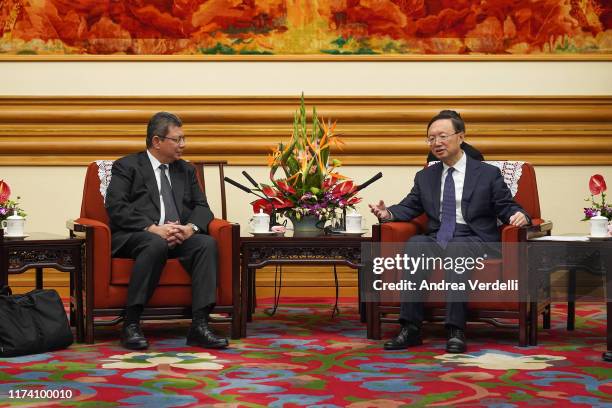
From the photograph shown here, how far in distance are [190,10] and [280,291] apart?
209 centimetres

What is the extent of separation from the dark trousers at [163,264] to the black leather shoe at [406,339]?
0.94m

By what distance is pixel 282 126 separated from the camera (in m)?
6.91

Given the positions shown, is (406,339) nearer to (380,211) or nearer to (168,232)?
(380,211)

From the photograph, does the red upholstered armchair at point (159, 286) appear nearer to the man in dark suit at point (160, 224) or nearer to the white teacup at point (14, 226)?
the man in dark suit at point (160, 224)

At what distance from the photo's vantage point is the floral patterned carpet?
145 inches

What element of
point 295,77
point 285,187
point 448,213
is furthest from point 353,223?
point 295,77

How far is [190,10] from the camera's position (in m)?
6.85

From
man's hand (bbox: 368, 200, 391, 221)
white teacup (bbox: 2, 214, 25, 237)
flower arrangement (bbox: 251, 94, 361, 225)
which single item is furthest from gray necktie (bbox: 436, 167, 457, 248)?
white teacup (bbox: 2, 214, 25, 237)

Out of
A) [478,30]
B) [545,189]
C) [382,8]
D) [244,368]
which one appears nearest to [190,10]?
[382,8]

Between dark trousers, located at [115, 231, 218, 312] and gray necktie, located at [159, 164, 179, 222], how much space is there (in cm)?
32

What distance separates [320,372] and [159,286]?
1.23 metres

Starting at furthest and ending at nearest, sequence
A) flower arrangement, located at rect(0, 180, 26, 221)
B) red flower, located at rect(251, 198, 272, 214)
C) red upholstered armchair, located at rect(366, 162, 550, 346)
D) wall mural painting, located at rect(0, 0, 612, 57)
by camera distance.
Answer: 1. wall mural painting, located at rect(0, 0, 612, 57)
2. red flower, located at rect(251, 198, 272, 214)
3. flower arrangement, located at rect(0, 180, 26, 221)
4. red upholstered armchair, located at rect(366, 162, 550, 346)

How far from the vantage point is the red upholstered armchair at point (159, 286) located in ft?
16.5

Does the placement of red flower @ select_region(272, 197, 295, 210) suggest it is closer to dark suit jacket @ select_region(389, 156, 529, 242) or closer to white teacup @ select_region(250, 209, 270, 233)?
white teacup @ select_region(250, 209, 270, 233)
